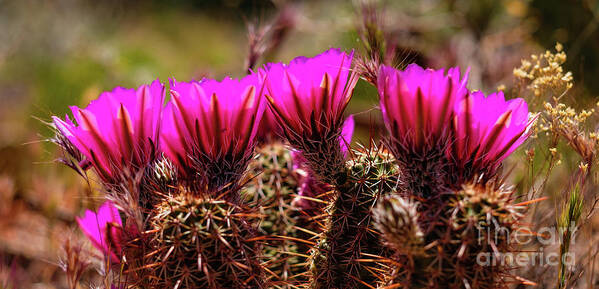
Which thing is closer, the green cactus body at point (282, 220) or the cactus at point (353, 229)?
the cactus at point (353, 229)

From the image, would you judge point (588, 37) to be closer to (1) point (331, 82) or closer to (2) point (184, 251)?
(1) point (331, 82)

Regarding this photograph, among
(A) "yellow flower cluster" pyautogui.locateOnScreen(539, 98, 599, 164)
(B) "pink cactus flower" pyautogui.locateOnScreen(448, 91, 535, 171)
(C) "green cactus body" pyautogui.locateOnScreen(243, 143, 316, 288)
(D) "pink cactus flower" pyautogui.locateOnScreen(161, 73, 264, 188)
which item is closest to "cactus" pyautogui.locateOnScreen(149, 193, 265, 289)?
(D) "pink cactus flower" pyautogui.locateOnScreen(161, 73, 264, 188)

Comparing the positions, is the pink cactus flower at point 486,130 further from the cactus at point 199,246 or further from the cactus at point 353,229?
the cactus at point 199,246

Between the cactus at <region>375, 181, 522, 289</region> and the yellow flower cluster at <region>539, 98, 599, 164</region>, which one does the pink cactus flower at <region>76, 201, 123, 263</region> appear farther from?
the yellow flower cluster at <region>539, 98, 599, 164</region>

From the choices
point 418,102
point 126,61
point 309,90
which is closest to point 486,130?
point 418,102

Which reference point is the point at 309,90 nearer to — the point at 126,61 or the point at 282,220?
the point at 282,220

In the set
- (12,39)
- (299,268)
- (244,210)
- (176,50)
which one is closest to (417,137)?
(244,210)

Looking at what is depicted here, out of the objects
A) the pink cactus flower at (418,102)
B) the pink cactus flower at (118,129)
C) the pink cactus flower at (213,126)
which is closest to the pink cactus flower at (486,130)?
the pink cactus flower at (418,102)
